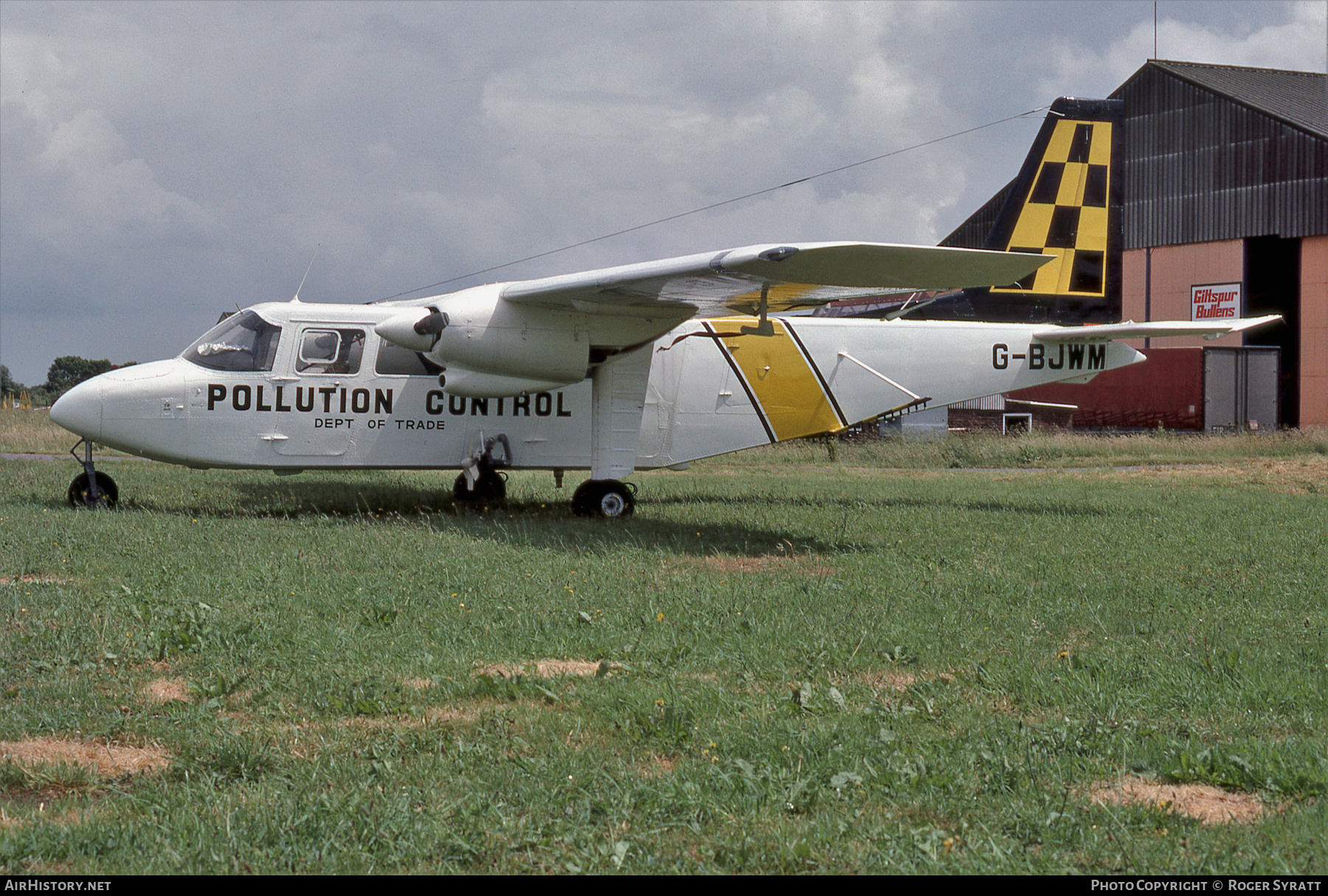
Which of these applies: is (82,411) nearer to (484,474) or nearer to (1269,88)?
(484,474)

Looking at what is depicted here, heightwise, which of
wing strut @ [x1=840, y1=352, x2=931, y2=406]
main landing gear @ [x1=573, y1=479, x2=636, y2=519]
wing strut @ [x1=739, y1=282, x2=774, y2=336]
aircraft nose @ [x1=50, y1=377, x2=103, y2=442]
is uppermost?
wing strut @ [x1=739, y1=282, x2=774, y2=336]

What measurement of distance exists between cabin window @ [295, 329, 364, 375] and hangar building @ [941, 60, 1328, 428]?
26.1 meters

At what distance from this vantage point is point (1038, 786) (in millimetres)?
3654

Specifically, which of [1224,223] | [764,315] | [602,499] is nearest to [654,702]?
[764,315]

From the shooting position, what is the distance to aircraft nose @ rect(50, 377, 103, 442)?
11.7 meters

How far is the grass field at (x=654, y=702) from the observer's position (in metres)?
3.21

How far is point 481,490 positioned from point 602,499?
5.71 ft

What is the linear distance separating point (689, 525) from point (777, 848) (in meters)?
8.41

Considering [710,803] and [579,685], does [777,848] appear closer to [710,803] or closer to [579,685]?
[710,803]

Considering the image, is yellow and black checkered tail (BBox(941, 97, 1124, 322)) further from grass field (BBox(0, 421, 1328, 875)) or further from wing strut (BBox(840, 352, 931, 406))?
grass field (BBox(0, 421, 1328, 875))

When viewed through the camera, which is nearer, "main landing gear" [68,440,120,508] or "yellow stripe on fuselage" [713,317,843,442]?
"main landing gear" [68,440,120,508]

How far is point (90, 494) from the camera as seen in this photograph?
11.9 metres

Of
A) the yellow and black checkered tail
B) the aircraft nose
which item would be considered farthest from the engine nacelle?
the yellow and black checkered tail

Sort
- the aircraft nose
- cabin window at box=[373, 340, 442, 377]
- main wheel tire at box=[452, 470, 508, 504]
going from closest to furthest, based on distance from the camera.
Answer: the aircraft nose, cabin window at box=[373, 340, 442, 377], main wheel tire at box=[452, 470, 508, 504]
